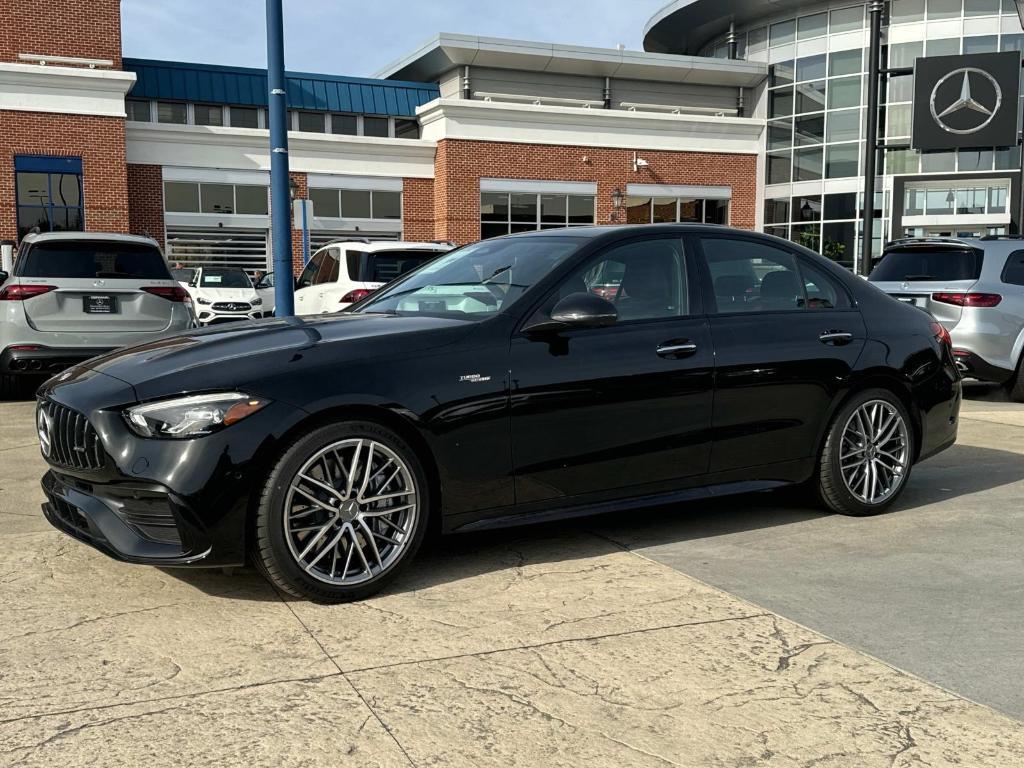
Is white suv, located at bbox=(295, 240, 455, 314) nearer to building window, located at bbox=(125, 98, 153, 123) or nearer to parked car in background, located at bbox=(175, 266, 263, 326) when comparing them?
parked car in background, located at bbox=(175, 266, 263, 326)

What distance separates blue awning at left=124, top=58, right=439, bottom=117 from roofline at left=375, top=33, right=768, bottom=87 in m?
1.71

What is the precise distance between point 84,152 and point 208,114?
672 cm

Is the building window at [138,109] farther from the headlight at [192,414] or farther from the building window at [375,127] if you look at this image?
the headlight at [192,414]

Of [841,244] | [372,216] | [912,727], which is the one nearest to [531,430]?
[912,727]

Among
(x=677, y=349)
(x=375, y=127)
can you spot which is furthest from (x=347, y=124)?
(x=677, y=349)

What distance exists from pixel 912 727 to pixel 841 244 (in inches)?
1422

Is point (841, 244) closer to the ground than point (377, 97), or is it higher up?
closer to the ground

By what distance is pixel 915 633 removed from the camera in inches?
154

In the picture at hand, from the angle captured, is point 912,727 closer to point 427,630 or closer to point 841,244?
point 427,630

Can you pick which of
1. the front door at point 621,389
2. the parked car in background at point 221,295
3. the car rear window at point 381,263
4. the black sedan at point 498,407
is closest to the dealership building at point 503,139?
the parked car in background at point 221,295

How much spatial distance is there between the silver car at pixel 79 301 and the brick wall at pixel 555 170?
2162cm

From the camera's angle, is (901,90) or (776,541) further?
(901,90)

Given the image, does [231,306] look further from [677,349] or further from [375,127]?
[677,349]

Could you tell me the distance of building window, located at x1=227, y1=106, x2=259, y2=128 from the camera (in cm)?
3416
